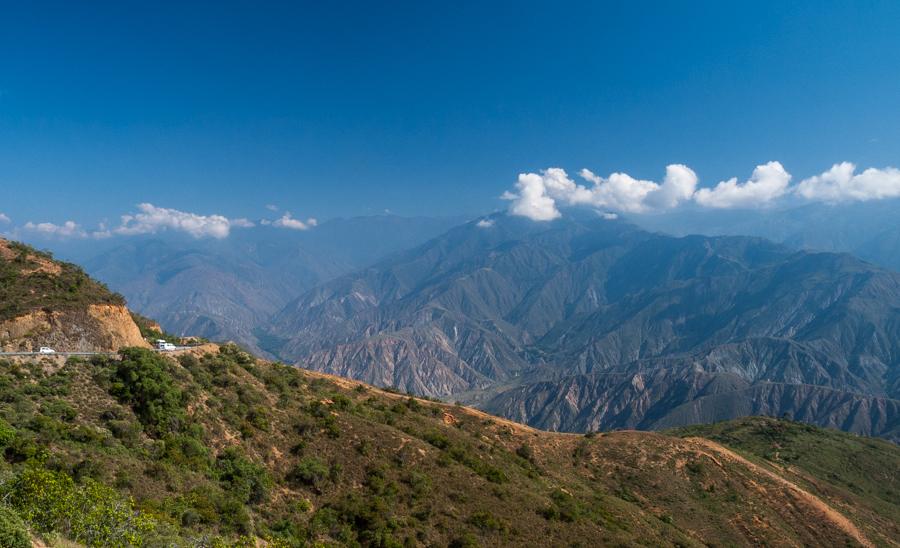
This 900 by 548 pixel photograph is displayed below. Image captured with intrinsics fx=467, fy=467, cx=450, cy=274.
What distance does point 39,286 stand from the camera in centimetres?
4384

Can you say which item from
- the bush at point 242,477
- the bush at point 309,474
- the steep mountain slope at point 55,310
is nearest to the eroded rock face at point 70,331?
the steep mountain slope at point 55,310

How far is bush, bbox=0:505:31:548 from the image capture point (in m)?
14.7

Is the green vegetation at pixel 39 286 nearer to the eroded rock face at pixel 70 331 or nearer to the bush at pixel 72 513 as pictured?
the eroded rock face at pixel 70 331

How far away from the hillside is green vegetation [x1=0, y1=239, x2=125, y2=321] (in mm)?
9691

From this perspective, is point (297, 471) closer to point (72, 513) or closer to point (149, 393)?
point (149, 393)

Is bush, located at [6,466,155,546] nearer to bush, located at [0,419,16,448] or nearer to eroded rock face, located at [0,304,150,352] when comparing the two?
bush, located at [0,419,16,448]

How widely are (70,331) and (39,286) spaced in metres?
7.76

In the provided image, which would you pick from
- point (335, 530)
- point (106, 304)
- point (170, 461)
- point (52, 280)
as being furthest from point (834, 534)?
point (52, 280)

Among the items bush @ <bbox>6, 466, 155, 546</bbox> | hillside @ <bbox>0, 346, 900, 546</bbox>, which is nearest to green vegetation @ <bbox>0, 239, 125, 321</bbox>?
hillside @ <bbox>0, 346, 900, 546</bbox>

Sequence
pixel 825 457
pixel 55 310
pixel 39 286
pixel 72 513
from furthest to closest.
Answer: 1. pixel 825 457
2. pixel 39 286
3. pixel 55 310
4. pixel 72 513

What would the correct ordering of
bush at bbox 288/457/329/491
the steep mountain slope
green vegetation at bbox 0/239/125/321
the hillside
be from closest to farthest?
the hillside < bush at bbox 288/457/329/491 < the steep mountain slope < green vegetation at bbox 0/239/125/321

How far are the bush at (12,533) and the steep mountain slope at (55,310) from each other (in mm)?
28752

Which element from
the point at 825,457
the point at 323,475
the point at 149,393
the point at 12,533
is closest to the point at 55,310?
the point at 149,393

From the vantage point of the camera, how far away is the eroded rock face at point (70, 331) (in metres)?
37.8
